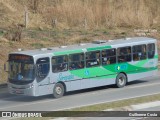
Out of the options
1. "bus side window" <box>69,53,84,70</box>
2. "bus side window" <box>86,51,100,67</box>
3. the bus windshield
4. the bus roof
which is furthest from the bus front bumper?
"bus side window" <box>86,51,100,67</box>

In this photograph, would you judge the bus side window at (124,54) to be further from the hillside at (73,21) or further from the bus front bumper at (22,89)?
the hillside at (73,21)

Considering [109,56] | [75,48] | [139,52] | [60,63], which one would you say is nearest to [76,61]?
[75,48]

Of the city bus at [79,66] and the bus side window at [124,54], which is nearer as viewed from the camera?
the city bus at [79,66]

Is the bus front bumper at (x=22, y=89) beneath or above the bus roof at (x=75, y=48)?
beneath

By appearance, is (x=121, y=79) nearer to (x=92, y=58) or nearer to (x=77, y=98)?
(x=92, y=58)

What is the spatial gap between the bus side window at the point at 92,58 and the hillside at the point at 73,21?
1018 cm

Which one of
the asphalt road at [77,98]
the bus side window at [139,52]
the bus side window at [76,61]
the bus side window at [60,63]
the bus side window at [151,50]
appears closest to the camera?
the asphalt road at [77,98]

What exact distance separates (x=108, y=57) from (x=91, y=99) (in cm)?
→ 411

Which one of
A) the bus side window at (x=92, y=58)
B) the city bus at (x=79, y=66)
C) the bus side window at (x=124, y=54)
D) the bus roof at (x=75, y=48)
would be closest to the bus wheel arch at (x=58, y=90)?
the city bus at (x=79, y=66)

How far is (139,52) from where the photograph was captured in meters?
31.4

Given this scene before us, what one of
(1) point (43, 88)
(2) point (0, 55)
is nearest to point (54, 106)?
(1) point (43, 88)

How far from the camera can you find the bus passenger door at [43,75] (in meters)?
26.6

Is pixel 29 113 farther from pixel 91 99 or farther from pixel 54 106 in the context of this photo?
pixel 91 99

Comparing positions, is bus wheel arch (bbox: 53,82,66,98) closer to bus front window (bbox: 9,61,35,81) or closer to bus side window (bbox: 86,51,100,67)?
bus front window (bbox: 9,61,35,81)
